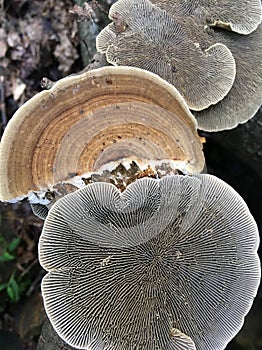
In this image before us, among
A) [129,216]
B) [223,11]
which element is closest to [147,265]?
[129,216]

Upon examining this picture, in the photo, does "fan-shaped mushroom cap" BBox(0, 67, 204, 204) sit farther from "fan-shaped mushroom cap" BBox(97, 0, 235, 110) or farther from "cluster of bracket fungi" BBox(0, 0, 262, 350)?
"fan-shaped mushroom cap" BBox(97, 0, 235, 110)

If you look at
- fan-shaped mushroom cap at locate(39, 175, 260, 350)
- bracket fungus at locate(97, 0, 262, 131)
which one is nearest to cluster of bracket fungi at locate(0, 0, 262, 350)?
fan-shaped mushroom cap at locate(39, 175, 260, 350)

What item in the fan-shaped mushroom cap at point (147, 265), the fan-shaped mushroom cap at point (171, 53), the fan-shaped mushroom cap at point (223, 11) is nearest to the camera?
the fan-shaped mushroom cap at point (147, 265)

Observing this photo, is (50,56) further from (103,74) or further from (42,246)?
(42,246)

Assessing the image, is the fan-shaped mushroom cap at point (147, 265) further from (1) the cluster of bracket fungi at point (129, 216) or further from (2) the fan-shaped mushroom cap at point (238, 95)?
(2) the fan-shaped mushroom cap at point (238, 95)

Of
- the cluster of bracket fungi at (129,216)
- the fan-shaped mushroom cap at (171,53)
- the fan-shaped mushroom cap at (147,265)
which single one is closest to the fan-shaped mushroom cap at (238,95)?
the fan-shaped mushroom cap at (171,53)
